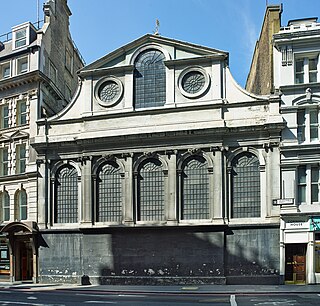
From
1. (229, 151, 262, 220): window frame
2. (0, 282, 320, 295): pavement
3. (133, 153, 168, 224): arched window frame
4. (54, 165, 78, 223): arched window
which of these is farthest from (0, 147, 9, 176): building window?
(229, 151, 262, 220): window frame

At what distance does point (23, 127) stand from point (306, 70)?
19.9m

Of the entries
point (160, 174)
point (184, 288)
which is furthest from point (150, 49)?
point (184, 288)

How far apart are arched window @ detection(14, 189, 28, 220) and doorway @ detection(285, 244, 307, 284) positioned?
18356 millimetres

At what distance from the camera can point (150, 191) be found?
104 ft

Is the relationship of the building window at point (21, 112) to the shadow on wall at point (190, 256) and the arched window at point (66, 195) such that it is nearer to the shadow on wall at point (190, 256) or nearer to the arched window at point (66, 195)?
the arched window at point (66, 195)

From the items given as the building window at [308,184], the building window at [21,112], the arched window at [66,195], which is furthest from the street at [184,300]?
the building window at [21,112]

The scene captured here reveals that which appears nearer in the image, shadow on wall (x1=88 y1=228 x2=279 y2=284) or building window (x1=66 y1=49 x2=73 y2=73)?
shadow on wall (x1=88 y1=228 x2=279 y2=284)

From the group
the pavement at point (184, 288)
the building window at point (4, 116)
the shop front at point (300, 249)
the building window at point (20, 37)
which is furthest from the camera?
the building window at point (20, 37)

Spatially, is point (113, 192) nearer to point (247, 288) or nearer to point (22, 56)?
point (247, 288)

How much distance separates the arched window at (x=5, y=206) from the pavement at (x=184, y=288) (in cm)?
578

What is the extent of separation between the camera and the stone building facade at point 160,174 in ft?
97.7

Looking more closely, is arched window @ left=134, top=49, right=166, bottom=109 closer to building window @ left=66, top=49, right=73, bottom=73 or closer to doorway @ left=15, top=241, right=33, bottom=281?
building window @ left=66, top=49, right=73, bottom=73

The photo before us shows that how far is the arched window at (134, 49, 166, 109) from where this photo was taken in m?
32.8

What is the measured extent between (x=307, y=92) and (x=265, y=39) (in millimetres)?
7184
